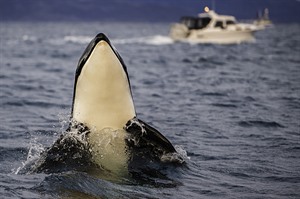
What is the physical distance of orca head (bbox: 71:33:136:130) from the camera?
8164 mm

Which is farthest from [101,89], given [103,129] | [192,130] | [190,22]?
[190,22]

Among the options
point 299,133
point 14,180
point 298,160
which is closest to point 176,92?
point 299,133

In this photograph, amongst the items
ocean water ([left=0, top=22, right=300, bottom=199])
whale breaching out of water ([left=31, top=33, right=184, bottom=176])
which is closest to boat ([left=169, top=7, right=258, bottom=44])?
ocean water ([left=0, top=22, right=300, bottom=199])

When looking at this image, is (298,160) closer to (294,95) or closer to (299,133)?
(299,133)

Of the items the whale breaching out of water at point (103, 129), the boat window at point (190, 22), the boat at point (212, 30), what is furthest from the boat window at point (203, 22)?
the whale breaching out of water at point (103, 129)

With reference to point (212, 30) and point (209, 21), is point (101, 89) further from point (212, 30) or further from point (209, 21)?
point (209, 21)

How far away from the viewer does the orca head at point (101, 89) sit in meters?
8.16

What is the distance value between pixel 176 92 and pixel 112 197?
37.1 ft

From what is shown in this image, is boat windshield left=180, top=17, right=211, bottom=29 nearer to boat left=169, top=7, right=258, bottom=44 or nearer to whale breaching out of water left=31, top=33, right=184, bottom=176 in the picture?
boat left=169, top=7, right=258, bottom=44

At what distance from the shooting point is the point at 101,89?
8.30 metres

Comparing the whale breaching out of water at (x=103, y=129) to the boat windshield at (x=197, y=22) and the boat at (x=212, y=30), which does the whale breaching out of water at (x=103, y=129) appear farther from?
the boat windshield at (x=197, y=22)

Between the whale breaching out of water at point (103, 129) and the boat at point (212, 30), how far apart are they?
45378 mm

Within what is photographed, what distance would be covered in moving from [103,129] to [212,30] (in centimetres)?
4768

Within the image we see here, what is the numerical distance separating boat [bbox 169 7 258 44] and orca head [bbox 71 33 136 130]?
45.4m
